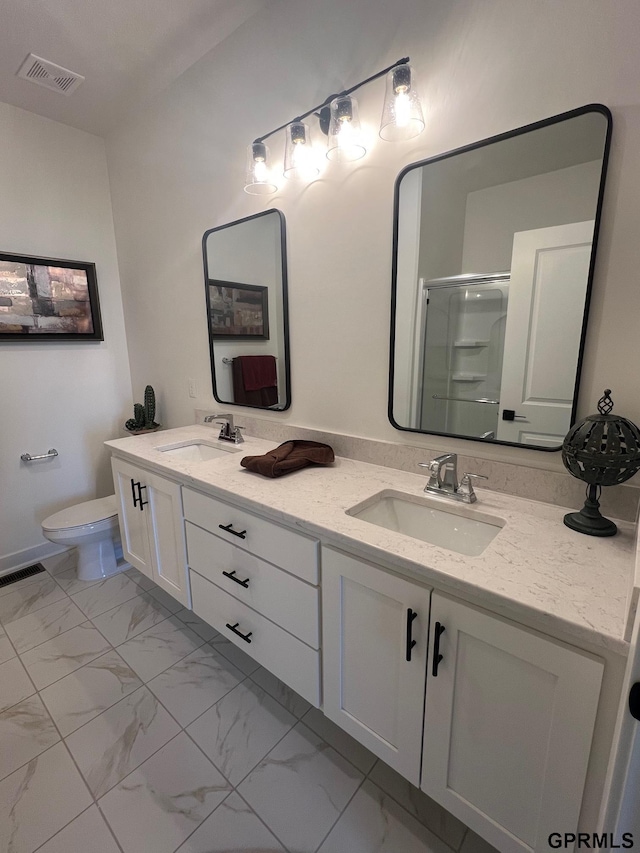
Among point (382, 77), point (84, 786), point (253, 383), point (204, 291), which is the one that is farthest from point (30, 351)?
point (382, 77)

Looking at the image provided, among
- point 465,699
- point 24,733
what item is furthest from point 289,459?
point 24,733

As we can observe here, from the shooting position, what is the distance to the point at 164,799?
1.16 meters

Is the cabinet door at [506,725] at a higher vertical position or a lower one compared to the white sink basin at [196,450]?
lower

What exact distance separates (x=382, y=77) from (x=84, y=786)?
8.10 feet

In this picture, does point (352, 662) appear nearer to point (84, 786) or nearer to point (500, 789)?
point (500, 789)

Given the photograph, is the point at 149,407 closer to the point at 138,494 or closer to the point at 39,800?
the point at 138,494

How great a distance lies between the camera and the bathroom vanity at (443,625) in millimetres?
723

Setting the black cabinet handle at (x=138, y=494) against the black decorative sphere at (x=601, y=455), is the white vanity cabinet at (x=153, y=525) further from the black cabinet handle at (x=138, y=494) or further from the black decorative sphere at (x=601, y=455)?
the black decorative sphere at (x=601, y=455)

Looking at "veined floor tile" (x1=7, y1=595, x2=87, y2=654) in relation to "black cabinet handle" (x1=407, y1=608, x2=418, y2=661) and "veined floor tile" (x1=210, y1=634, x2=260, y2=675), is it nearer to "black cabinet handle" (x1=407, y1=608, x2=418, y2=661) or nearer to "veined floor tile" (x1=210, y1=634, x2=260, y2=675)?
"veined floor tile" (x1=210, y1=634, x2=260, y2=675)

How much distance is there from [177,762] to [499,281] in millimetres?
1842

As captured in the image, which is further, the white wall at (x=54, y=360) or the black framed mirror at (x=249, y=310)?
the white wall at (x=54, y=360)

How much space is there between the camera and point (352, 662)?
1.07 meters

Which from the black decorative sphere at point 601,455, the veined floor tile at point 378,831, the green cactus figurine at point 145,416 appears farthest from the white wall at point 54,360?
the black decorative sphere at point 601,455

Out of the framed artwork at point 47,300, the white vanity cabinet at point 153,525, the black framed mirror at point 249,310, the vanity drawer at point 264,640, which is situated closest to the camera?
the vanity drawer at point 264,640
